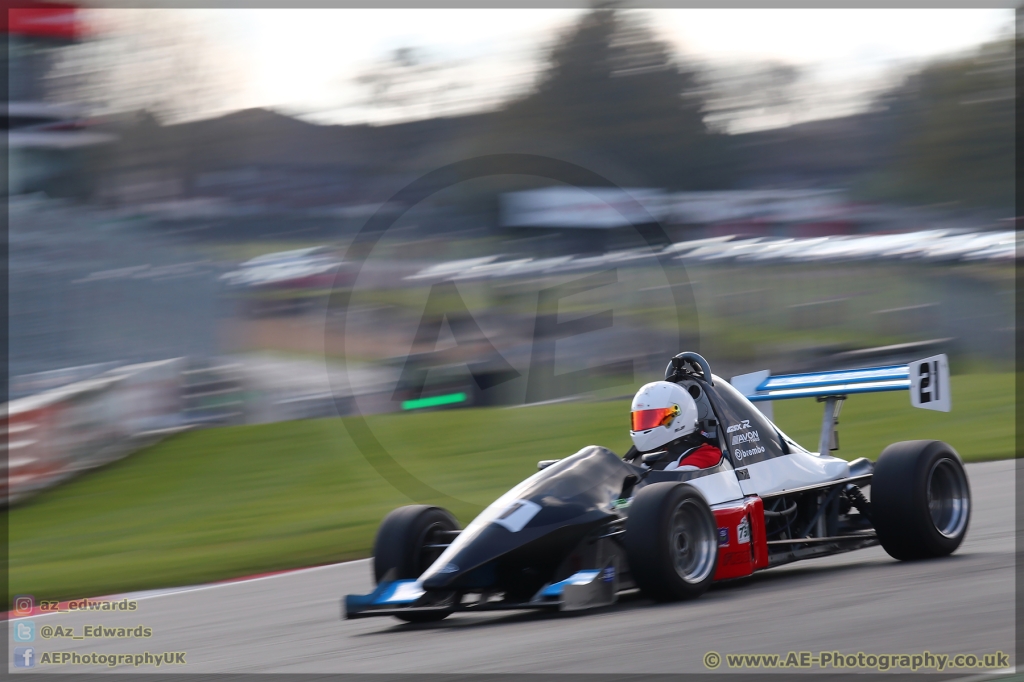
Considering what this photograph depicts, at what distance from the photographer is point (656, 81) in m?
28.5

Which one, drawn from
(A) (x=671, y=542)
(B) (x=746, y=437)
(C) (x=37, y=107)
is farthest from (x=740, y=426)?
(C) (x=37, y=107)

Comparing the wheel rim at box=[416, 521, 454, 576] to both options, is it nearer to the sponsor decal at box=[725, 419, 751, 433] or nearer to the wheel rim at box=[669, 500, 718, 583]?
the wheel rim at box=[669, 500, 718, 583]

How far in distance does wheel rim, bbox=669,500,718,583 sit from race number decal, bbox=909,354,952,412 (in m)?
1.97

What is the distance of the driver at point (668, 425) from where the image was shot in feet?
20.3

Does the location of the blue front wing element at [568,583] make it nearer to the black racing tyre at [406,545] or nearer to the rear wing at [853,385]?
the black racing tyre at [406,545]

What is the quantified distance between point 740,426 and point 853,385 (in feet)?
3.28

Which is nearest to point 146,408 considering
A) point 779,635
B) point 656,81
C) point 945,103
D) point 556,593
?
point 556,593

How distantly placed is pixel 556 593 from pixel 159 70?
19.9 meters

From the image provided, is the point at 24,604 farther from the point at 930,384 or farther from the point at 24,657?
the point at 930,384

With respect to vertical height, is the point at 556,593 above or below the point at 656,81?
below

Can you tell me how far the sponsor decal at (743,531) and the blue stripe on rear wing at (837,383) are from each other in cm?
143

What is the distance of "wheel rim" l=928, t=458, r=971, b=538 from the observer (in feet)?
21.8

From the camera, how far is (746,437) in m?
6.43

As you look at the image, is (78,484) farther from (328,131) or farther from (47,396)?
(328,131)
